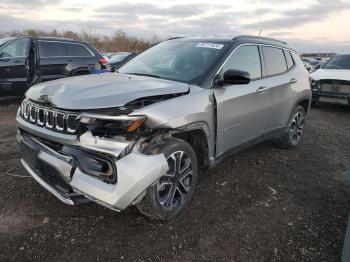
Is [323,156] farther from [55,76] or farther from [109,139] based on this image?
[55,76]

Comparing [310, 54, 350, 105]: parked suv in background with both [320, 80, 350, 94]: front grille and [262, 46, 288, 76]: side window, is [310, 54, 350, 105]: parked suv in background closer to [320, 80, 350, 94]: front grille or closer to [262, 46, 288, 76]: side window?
[320, 80, 350, 94]: front grille

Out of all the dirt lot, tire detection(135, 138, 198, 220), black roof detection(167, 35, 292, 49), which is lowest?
the dirt lot

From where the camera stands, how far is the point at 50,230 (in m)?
2.93

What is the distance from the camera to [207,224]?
3.15 m

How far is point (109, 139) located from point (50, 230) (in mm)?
1084

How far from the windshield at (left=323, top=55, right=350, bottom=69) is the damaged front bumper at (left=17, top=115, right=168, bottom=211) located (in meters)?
9.31

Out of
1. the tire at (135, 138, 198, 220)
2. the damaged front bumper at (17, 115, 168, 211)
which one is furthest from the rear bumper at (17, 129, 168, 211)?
the tire at (135, 138, 198, 220)

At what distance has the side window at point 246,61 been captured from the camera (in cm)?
380

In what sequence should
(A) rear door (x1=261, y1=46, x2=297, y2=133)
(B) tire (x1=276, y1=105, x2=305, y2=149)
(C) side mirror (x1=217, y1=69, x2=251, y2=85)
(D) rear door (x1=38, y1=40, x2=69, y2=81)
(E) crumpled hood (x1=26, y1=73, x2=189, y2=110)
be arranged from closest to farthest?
(E) crumpled hood (x1=26, y1=73, x2=189, y2=110) < (C) side mirror (x1=217, y1=69, x2=251, y2=85) < (A) rear door (x1=261, y1=46, x2=297, y2=133) < (B) tire (x1=276, y1=105, x2=305, y2=149) < (D) rear door (x1=38, y1=40, x2=69, y2=81)

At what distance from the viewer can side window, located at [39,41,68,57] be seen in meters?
8.19

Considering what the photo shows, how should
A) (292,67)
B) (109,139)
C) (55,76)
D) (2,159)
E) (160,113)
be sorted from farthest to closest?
(55,76)
(292,67)
(2,159)
(160,113)
(109,139)

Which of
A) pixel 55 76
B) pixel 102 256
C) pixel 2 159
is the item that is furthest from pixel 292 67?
pixel 55 76

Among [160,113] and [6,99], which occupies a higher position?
[160,113]

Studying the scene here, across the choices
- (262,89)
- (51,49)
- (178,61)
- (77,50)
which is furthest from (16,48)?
(262,89)
